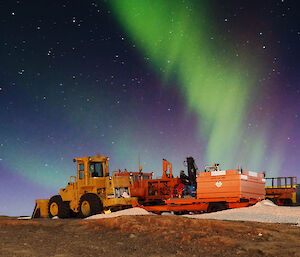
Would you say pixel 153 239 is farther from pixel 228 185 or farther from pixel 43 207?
pixel 43 207

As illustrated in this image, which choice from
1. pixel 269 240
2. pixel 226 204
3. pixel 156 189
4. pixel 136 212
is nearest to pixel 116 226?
pixel 136 212

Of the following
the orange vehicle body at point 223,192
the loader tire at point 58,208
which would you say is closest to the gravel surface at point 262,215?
the orange vehicle body at point 223,192

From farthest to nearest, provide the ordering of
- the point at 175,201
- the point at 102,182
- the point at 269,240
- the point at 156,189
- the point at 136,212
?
the point at 156,189, the point at 102,182, the point at 175,201, the point at 136,212, the point at 269,240

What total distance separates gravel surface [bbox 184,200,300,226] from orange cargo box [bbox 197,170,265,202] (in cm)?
111

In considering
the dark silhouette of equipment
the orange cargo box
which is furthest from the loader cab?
the orange cargo box

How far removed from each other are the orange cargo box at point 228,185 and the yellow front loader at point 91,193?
4.06 meters

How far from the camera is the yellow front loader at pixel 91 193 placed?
20484 millimetres

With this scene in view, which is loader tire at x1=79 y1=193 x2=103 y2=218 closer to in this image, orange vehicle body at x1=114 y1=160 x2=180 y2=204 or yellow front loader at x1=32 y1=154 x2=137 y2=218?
yellow front loader at x1=32 y1=154 x2=137 y2=218

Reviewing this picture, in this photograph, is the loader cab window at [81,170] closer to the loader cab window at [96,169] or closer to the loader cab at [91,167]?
the loader cab at [91,167]

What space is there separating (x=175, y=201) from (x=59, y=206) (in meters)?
Result: 6.62

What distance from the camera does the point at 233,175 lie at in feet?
60.5

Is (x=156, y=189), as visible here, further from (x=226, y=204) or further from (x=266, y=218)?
(x=266, y=218)

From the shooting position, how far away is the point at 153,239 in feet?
38.7

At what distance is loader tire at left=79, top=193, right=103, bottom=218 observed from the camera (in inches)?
787
